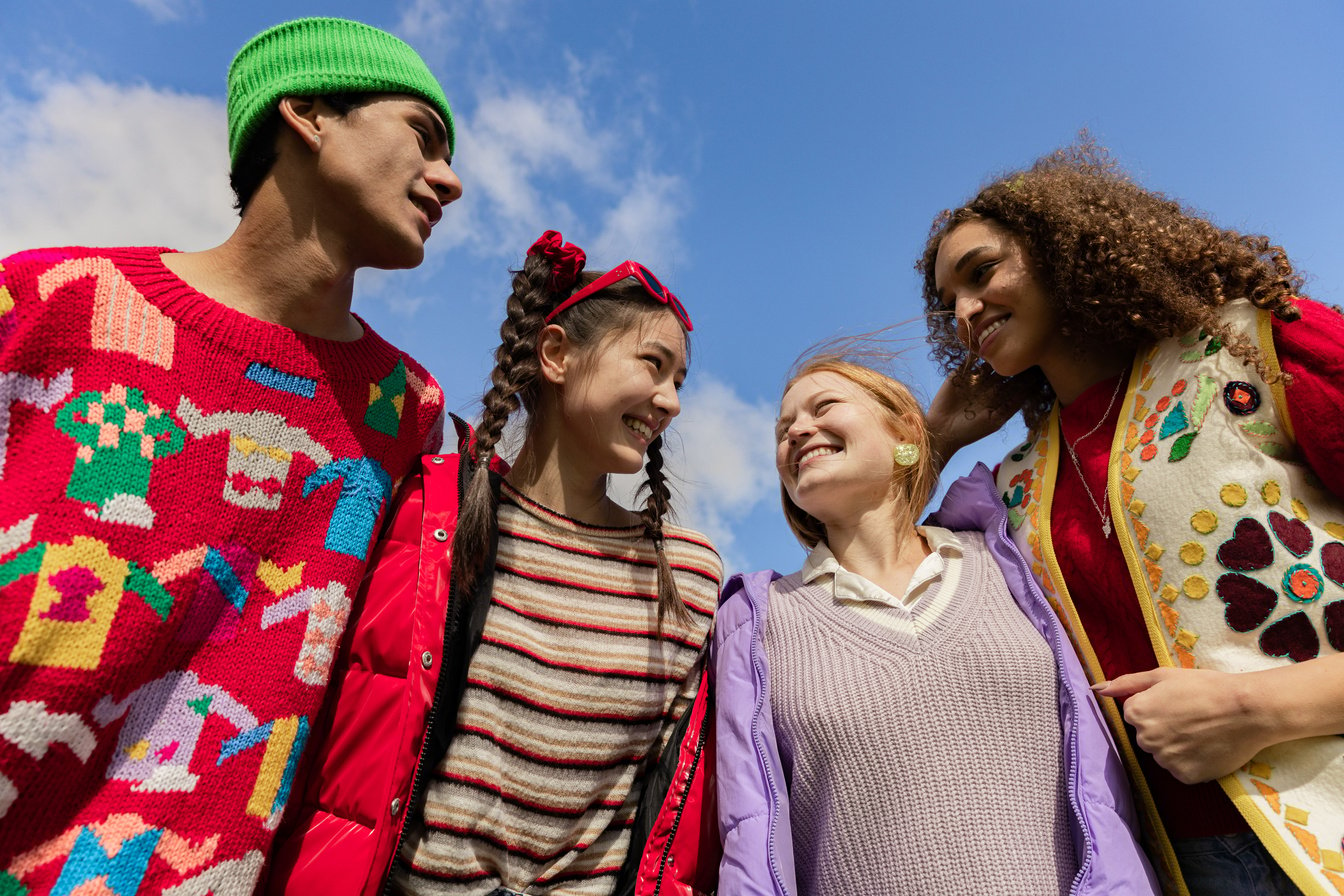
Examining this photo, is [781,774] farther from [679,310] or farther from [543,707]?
[679,310]

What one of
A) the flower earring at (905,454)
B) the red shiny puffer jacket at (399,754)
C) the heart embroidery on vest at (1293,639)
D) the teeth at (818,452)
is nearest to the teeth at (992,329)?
the flower earring at (905,454)

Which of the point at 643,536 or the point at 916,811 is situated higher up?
the point at 643,536

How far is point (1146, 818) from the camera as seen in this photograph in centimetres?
237

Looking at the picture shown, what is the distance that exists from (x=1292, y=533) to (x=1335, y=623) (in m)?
0.24

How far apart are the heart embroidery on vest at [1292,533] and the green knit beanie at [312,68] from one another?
2.64 meters

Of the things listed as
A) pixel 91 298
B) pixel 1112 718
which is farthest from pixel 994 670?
pixel 91 298

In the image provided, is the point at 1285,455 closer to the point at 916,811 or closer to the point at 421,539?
the point at 916,811

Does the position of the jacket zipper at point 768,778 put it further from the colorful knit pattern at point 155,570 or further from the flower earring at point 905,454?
the colorful knit pattern at point 155,570

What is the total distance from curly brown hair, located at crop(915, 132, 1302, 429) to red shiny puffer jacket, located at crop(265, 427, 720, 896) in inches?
71.0

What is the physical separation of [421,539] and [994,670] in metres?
1.64

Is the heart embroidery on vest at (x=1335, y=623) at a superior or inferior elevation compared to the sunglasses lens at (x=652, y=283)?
inferior

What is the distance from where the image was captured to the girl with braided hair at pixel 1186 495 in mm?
2145

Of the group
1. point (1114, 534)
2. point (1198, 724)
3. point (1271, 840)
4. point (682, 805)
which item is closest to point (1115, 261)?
point (1114, 534)

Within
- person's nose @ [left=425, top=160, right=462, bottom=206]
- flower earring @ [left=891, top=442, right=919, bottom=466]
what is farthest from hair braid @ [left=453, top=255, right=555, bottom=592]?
flower earring @ [left=891, top=442, right=919, bottom=466]
